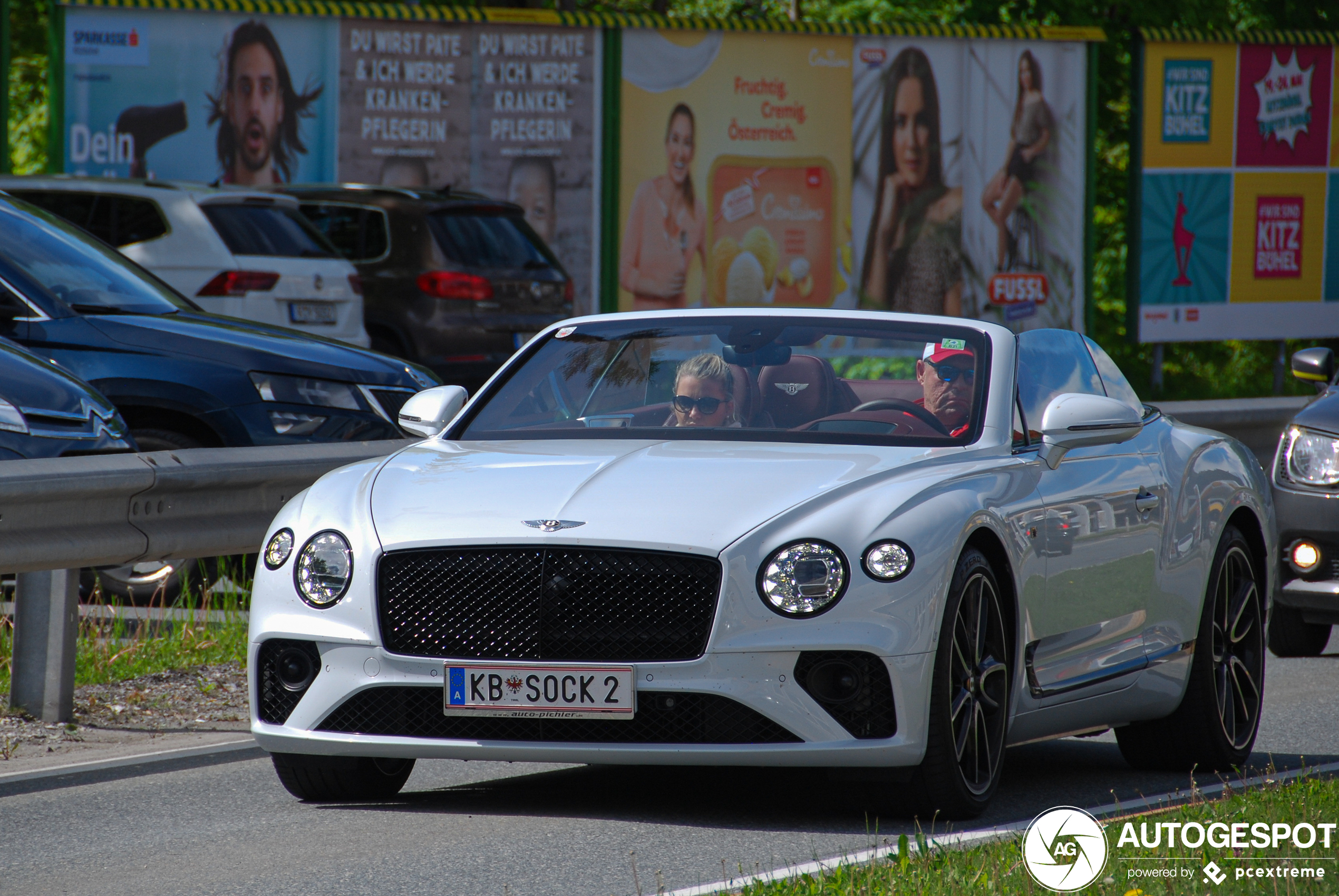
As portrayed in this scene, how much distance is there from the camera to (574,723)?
19.2ft

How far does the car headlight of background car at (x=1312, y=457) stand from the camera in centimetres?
1046

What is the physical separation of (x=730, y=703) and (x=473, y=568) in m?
0.76

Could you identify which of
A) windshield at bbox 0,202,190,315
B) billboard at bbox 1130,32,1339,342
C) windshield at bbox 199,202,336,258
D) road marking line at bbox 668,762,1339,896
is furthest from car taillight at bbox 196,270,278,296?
billboard at bbox 1130,32,1339,342

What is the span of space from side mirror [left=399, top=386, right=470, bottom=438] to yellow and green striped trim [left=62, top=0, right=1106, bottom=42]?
1257cm

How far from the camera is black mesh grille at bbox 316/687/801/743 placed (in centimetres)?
578

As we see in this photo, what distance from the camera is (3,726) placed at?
305 inches

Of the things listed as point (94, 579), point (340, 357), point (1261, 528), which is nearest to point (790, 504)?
point (1261, 528)

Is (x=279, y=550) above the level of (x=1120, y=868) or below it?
above

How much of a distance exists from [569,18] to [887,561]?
16463mm

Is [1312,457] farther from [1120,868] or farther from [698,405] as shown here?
[1120,868]

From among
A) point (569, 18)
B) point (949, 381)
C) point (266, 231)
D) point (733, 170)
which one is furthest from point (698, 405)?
point (733, 170)

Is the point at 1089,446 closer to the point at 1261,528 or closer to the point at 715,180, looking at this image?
the point at 1261,528

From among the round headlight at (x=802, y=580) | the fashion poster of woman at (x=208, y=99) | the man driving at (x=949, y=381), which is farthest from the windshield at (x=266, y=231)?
the round headlight at (x=802, y=580)

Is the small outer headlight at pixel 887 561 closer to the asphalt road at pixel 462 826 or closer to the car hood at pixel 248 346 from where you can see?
the asphalt road at pixel 462 826
